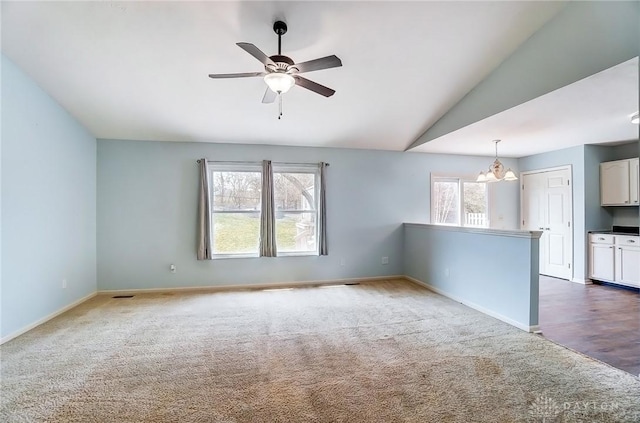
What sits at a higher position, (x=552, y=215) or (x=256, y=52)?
(x=256, y=52)

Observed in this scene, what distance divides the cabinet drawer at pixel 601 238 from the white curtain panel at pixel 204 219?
662cm

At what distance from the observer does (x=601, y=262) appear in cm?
486

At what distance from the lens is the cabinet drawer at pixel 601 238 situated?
4.76 metres

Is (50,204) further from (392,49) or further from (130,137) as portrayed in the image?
(392,49)

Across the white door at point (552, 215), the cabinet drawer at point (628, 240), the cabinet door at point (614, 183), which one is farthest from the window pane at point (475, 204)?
the cabinet drawer at point (628, 240)

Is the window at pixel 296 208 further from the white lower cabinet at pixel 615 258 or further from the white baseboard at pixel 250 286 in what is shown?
the white lower cabinet at pixel 615 258

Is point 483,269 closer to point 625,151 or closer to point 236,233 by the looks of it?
point 236,233

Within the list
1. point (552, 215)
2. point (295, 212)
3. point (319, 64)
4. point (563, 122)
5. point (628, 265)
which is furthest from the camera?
point (552, 215)

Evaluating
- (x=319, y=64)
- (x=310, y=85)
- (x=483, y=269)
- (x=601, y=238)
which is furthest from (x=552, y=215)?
(x=319, y=64)

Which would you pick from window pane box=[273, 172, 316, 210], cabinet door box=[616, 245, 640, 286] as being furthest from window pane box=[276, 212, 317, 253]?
cabinet door box=[616, 245, 640, 286]

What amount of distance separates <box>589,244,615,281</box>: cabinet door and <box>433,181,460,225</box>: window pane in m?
2.21

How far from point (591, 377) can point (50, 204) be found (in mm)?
5795

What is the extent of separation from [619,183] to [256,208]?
630cm

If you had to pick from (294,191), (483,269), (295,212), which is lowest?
(483,269)
